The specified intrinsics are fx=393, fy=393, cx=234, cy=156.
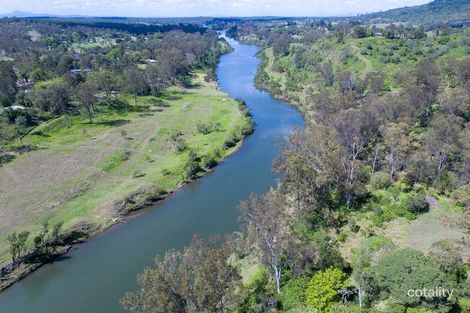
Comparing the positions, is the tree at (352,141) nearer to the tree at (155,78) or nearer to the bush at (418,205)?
the bush at (418,205)

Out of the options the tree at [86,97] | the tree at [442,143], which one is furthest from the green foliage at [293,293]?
the tree at [86,97]

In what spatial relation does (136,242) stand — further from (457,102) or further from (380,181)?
(457,102)

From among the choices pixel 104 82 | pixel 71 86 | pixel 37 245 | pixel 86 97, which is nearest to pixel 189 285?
pixel 37 245

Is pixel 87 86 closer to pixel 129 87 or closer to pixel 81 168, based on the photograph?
pixel 129 87

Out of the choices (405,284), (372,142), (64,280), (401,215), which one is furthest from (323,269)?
(372,142)

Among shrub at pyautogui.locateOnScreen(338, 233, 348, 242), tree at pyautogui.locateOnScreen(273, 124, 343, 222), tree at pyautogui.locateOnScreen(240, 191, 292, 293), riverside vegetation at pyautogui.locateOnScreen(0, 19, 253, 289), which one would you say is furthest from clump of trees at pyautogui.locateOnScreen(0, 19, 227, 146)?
shrub at pyautogui.locateOnScreen(338, 233, 348, 242)

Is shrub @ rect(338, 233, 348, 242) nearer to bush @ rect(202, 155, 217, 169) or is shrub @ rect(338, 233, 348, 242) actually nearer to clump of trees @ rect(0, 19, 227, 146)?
bush @ rect(202, 155, 217, 169)
